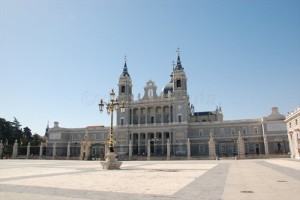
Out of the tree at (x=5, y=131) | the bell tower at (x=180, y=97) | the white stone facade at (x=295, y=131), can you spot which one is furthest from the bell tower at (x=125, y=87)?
the white stone facade at (x=295, y=131)

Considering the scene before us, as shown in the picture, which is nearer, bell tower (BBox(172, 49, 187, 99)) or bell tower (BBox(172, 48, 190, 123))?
bell tower (BBox(172, 48, 190, 123))

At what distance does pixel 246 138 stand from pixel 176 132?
1959 centimetres

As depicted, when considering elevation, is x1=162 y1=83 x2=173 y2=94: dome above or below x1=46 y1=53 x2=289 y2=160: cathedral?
above

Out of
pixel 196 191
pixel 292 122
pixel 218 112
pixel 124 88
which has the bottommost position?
pixel 196 191

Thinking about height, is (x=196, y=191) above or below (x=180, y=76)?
below

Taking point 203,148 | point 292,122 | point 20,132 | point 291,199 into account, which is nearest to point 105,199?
point 291,199

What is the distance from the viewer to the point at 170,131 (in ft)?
253

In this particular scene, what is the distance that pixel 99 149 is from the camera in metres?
82.2

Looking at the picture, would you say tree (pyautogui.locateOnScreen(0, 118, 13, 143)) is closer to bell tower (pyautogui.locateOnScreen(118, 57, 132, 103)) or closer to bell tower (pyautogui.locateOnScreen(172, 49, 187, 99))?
bell tower (pyautogui.locateOnScreen(118, 57, 132, 103))

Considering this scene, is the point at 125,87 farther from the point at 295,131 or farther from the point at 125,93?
the point at 295,131

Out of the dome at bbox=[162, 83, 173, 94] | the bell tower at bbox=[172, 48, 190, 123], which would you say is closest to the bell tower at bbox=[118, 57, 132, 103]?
the dome at bbox=[162, 83, 173, 94]

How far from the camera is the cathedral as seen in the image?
230 ft

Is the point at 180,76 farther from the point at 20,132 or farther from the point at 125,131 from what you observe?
the point at 20,132

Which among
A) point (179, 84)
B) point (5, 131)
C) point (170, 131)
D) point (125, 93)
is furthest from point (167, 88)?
point (5, 131)
